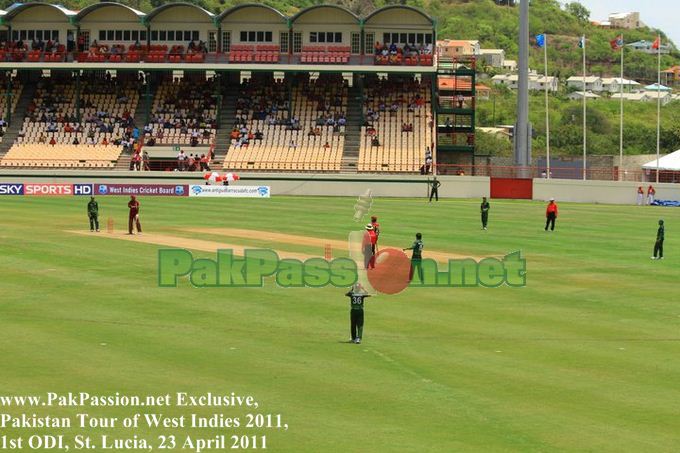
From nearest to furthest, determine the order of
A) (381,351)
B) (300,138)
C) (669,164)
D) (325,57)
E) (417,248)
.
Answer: (381,351), (417,248), (669,164), (300,138), (325,57)

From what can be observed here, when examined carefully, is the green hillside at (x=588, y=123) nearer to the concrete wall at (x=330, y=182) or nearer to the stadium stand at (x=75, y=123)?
the concrete wall at (x=330, y=182)

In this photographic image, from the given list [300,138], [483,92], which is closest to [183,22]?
[300,138]

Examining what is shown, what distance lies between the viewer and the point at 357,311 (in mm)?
24953

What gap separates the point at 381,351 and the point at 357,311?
1037 mm

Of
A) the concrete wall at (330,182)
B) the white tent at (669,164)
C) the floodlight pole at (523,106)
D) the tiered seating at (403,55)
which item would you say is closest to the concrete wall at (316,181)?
the concrete wall at (330,182)

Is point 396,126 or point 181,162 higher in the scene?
point 396,126

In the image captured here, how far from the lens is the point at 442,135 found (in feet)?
299

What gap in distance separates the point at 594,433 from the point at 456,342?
7.53 m

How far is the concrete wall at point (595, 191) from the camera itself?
247 ft

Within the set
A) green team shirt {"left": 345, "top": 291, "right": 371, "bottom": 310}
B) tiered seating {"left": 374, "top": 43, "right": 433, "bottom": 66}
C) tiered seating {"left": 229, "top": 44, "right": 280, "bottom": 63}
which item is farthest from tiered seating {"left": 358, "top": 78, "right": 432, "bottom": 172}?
green team shirt {"left": 345, "top": 291, "right": 371, "bottom": 310}

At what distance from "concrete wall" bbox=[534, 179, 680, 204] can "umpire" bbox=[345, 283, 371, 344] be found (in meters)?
53.0

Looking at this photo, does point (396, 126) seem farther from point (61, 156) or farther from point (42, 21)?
point (42, 21)

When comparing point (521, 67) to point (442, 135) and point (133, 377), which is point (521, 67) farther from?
point (133, 377)

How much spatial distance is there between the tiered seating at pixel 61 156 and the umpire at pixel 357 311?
58498 mm
